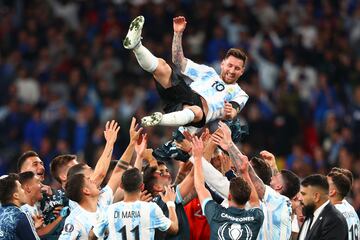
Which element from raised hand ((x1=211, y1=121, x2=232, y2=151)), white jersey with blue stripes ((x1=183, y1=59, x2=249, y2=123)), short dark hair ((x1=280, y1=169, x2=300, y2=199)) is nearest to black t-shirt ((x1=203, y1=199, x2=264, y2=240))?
raised hand ((x1=211, y1=121, x2=232, y2=151))

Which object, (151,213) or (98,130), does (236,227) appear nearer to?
(151,213)

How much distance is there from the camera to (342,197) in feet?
38.2

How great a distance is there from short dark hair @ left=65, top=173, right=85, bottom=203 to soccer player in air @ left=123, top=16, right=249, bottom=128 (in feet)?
2.97

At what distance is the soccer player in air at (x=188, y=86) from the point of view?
35.4 ft

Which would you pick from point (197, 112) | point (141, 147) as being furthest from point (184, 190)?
point (197, 112)

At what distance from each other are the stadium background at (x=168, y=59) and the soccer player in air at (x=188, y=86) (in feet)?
21.4

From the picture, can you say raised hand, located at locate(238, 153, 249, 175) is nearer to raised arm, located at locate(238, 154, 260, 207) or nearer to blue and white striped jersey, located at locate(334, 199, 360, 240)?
raised arm, located at locate(238, 154, 260, 207)

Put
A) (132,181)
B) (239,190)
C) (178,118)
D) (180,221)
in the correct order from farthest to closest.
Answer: (180,221) < (178,118) < (132,181) < (239,190)

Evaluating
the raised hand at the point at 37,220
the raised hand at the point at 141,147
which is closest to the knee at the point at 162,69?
the raised hand at the point at 141,147

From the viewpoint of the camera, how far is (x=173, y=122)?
10734 mm

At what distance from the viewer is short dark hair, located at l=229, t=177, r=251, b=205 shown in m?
9.95

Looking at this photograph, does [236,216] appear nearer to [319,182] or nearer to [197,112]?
[319,182]

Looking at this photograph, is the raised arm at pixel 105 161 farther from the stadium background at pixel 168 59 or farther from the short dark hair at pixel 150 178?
the stadium background at pixel 168 59

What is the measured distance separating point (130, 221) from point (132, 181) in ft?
1.29
